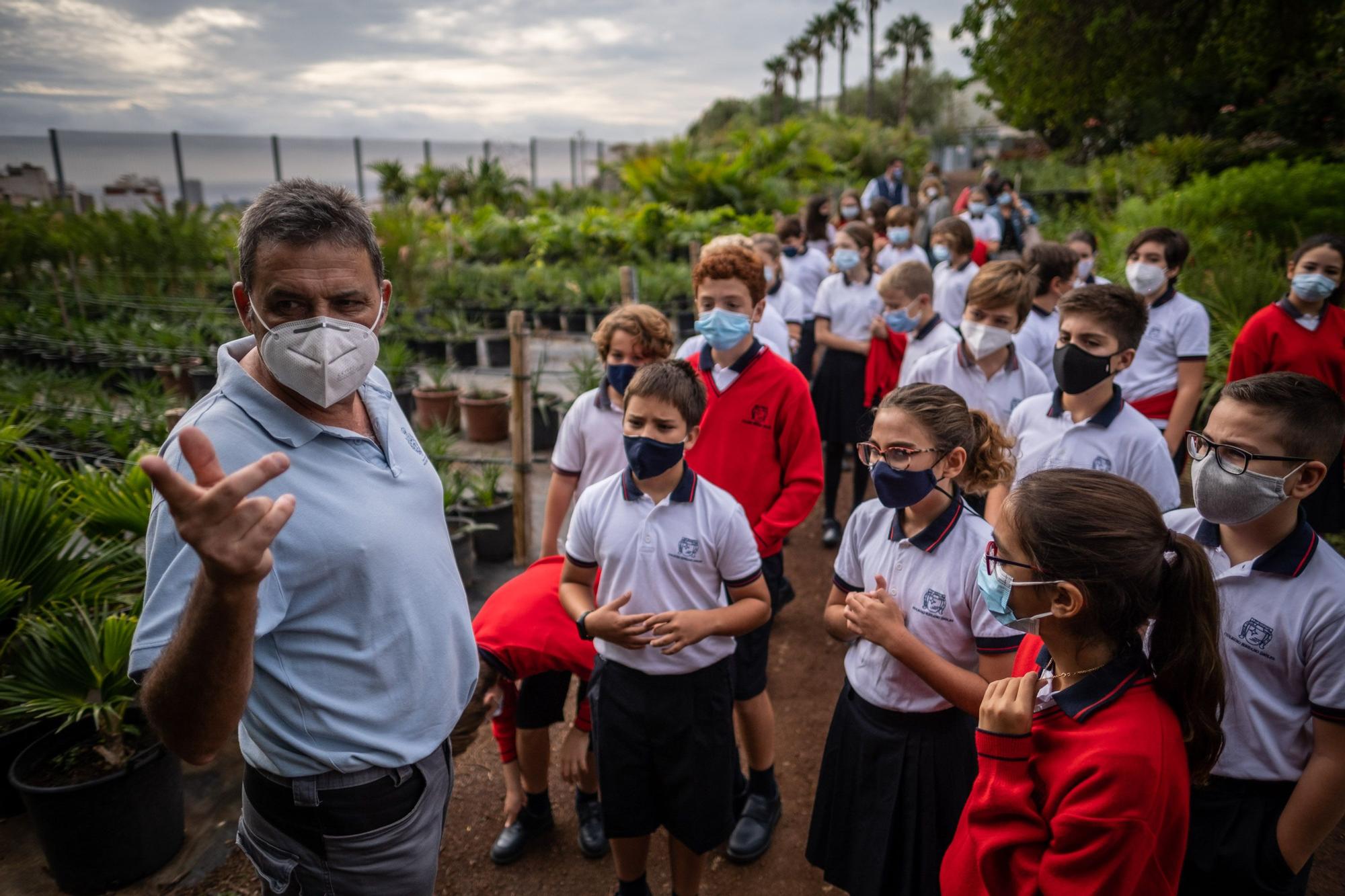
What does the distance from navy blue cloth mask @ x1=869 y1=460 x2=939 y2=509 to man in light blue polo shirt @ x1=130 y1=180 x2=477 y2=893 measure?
1.23 m

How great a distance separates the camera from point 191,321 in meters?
10.6

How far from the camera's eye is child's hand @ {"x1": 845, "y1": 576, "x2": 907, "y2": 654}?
2109mm

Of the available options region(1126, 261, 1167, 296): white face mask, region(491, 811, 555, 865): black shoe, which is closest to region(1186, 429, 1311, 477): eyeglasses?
region(491, 811, 555, 865): black shoe

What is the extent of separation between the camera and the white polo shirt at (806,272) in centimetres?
855

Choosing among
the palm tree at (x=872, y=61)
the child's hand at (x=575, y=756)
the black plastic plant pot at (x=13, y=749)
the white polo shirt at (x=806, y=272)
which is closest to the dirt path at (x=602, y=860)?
the child's hand at (x=575, y=756)

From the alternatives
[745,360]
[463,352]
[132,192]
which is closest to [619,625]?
[745,360]

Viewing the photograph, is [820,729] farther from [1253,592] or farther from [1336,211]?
[1336,211]

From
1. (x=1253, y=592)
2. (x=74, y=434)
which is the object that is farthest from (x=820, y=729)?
(x=74, y=434)

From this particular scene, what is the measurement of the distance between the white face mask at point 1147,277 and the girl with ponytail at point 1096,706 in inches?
133

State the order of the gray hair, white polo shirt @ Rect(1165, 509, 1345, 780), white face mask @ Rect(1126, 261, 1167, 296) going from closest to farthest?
the gray hair, white polo shirt @ Rect(1165, 509, 1345, 780), white face mask @ Rect(1126, 261, 1167, 296)

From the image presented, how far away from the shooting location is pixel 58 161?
17344 millimetres

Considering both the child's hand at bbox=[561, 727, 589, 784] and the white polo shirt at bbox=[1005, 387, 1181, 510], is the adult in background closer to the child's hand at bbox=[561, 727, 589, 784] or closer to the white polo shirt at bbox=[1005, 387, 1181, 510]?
the white polo shirt at bbox=[1005, 387, 1181, 510]

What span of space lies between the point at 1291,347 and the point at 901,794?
327cm

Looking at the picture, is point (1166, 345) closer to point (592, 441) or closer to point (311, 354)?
point (592, 441)
